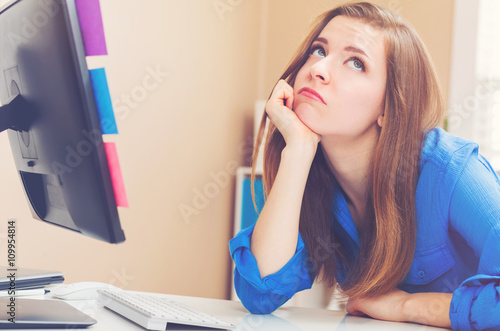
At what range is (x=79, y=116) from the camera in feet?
1.83

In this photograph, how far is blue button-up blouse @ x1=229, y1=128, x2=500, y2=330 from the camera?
0.80 m

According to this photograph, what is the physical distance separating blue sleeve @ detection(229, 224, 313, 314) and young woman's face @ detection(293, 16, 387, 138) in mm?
252

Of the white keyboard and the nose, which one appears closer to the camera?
the white keyboard

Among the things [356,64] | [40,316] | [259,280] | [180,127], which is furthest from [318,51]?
[180,127]

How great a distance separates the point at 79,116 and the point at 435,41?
260cm

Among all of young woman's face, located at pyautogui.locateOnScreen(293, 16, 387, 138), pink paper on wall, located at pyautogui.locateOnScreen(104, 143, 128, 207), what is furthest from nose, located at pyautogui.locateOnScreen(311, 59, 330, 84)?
pink paper on wall, located at pyautogui.locateOnScreen(104, 143, 128, 207)

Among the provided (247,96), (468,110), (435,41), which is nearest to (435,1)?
(435,41)

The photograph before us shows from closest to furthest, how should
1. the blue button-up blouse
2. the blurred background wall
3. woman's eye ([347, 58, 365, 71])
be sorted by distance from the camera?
1. the blue button-up blouse
2. woman's eye ([347, 58, 365, 71])
3. the blurred background wall

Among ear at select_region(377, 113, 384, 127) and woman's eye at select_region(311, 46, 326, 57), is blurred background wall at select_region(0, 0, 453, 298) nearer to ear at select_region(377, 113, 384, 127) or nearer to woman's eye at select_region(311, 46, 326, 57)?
woman's eye at select_region(311, 46, 326, 57)

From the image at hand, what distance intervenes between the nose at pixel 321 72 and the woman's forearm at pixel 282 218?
142 millimetres

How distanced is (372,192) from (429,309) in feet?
0.87

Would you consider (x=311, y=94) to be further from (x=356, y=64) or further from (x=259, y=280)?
(x=259, y=280)

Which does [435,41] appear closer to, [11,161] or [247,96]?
[247,96]

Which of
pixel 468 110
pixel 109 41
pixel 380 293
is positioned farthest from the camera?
pixel 468 110
